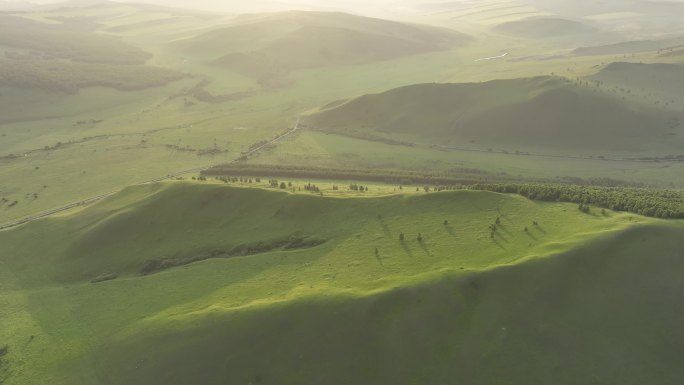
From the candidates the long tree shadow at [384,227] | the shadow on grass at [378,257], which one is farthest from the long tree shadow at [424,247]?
the shadow on grass at [378,257]

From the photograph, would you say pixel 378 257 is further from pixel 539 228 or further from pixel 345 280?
pixel 539 228

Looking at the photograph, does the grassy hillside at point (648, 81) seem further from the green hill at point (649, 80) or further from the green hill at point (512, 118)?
the green hill at point (512, 118)

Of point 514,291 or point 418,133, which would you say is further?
point 418,133

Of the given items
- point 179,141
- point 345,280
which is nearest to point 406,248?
point 345,280

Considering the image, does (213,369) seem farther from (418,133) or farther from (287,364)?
(418,133)

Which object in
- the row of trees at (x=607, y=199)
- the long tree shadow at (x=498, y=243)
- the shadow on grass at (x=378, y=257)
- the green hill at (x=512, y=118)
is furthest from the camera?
the green hill at (x=512, y=118)

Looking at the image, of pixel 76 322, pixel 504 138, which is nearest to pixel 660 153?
pixel 504 138
